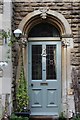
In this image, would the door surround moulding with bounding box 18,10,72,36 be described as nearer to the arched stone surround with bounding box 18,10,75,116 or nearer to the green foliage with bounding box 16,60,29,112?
the arched stone surround with bounding box 18,10,75,116

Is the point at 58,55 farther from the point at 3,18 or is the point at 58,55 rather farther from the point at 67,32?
the point at 3,18

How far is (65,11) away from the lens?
30.1 feet

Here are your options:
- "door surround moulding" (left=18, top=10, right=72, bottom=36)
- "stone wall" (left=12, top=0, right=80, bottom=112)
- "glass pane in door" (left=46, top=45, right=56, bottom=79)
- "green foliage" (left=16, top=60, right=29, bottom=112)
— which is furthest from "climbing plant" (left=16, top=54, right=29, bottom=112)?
"door surround moulding" (left=18, top=10, right=72, bottom=36)

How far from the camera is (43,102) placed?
938 centimetres

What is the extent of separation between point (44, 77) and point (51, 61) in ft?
1.60

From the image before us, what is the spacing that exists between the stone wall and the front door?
541 mm

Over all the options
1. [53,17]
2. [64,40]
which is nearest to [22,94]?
[64,40]

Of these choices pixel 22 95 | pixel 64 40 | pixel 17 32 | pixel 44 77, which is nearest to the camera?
pixel 17 32

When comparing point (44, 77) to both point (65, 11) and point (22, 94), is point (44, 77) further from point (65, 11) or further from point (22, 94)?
point (65, 11)

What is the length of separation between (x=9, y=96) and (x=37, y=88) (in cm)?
123

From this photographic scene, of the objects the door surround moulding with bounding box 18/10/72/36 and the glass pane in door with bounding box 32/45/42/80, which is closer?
the door surround moulding with bounding box 18/10/72/36

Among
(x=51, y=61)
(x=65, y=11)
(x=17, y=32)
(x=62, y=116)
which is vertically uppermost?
(x=65, y=11)

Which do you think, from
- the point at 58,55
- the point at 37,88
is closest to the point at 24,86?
the point at 37,88

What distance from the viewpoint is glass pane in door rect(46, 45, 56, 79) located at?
9.48 m
